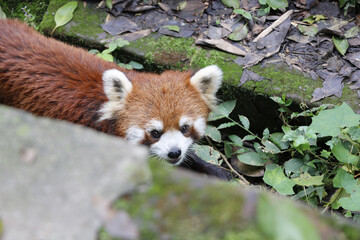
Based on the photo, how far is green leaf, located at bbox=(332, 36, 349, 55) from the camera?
389cm

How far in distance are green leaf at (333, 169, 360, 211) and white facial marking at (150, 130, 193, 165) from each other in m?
1.18

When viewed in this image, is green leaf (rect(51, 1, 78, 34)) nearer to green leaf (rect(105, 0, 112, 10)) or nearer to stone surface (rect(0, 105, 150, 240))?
green leaf (rect(105, 0, 112, 10))

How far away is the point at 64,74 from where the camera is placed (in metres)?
3.20

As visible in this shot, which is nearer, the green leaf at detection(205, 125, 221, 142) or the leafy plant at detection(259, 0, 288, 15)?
the green leaf at detection(205, 125, 221, 142)

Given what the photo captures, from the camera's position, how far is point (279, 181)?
3.31 metres

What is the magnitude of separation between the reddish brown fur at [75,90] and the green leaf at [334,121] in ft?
3.09

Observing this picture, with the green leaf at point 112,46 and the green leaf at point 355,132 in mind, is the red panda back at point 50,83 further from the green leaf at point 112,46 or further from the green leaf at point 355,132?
the green leaf at point 355,132

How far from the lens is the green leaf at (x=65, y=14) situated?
438 cm

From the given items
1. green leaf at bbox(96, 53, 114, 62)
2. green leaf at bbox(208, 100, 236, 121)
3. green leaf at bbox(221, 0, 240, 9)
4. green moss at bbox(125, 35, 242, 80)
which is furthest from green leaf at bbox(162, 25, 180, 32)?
green leaf at bbox(208, 100, 236, 121)

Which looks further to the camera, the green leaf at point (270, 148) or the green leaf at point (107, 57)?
the green leaf at point (107, 57)

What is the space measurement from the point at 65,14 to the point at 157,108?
201 cm

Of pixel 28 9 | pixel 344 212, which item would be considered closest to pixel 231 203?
pixel 344 212

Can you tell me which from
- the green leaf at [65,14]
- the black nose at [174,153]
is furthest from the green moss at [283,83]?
the green leaf at [65,14]

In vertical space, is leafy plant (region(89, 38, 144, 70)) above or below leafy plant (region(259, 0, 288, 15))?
below
